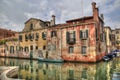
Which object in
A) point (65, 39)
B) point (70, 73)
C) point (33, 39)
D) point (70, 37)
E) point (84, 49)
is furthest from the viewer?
point (33, 39)

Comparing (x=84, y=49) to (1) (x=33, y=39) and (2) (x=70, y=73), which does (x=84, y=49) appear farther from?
(1) (x=33, y=39)

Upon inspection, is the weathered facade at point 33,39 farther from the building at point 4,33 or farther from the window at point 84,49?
the building at point 4,33

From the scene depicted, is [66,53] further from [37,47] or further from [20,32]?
[20,32]

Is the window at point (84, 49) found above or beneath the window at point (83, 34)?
beneath

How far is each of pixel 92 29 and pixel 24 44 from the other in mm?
18010

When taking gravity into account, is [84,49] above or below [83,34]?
below

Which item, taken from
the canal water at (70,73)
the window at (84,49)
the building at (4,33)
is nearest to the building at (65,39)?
the window at (84,49)

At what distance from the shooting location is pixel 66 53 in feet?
94.0

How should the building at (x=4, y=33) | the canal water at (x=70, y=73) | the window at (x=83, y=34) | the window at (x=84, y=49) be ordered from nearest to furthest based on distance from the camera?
the canal water at (x=70, y=73) < the window at (x=84, y=49) < the window at (x=83, y=34) < the building at (x=4, y=33)

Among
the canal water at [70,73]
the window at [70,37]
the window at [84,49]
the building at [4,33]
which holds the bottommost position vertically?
the canal water at [70,73]

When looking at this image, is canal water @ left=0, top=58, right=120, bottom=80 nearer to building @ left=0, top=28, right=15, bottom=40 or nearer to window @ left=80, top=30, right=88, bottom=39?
window @ left=80, top=30, right=88, bottom=39

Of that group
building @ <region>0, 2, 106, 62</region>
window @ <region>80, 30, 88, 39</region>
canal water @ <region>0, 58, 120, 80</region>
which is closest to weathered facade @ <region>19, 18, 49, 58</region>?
building @ <region>0, 2, 106, 62</region>

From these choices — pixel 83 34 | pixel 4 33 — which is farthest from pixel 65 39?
pixel 4 33

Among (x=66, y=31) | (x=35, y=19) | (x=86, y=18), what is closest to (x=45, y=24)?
(x=35, y=19)
